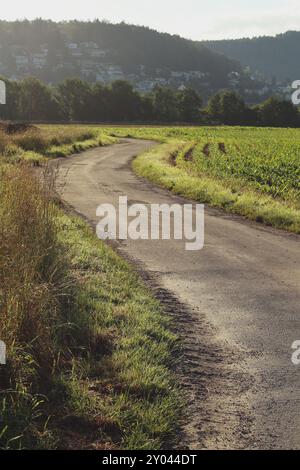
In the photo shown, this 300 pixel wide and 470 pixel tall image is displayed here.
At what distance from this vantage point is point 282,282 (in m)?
8.91

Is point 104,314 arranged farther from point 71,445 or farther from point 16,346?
point 71,445

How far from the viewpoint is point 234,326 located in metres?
6.81

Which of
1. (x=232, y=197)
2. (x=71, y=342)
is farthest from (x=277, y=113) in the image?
(x=71, y=342)

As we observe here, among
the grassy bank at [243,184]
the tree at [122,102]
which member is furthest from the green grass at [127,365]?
the tree at [122,102]

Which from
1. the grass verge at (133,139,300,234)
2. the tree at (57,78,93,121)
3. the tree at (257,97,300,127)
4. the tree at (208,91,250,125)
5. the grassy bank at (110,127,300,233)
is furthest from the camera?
the tree at (208,91,250,125)

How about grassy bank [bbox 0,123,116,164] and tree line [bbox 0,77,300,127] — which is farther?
tree line [bbox 0,77,300,127]

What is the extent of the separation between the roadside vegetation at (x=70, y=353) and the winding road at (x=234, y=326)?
0.31 metres

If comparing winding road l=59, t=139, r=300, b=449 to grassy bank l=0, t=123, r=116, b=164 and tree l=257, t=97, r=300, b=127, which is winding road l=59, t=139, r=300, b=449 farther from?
tree l=257, t=97, r=300, b=127

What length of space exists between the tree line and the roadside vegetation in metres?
85.4

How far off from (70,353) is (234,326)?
2.41m

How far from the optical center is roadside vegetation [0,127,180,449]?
410 centimetres

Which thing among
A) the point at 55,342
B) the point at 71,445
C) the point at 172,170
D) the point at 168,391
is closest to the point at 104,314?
the point at 55,342

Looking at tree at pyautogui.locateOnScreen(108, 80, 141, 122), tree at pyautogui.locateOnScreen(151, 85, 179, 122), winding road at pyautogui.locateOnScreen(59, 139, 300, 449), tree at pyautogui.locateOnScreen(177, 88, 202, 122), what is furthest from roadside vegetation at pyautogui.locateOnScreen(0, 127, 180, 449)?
tree at pyautogui.locateOnScreen(177, 88, 202, 122)

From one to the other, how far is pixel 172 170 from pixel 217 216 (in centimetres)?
989
